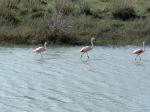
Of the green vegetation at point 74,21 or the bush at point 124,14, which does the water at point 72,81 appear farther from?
the bush at point 124,14

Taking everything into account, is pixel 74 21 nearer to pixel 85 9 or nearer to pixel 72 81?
pixel 85 9

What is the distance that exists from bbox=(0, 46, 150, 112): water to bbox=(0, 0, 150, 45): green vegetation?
A: 1.28m

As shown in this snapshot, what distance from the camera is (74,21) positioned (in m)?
28.6

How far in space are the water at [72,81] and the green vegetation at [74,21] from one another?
1280 millimetres

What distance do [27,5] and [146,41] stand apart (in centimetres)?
666

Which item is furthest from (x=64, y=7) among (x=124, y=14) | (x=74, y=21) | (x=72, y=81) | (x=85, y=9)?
(x=72, y=81)

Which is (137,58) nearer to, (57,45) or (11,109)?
(57,45)

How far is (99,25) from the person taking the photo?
2862cm

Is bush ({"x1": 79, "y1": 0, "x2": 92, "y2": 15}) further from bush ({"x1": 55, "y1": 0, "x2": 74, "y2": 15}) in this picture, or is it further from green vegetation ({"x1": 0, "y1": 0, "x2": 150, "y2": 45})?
bush ({"x1": 55, "y1": 0, "x2": 74, "y2": 15})

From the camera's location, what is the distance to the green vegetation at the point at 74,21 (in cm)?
2656

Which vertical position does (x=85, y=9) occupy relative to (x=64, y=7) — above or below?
below

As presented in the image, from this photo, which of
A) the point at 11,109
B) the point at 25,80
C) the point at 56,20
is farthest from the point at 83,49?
the point at 11,109

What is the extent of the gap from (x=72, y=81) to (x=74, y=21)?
1039cm

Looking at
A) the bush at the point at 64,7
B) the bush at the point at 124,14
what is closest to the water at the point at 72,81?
the bush at the point at 64,7
